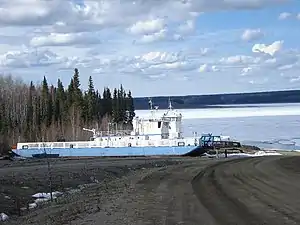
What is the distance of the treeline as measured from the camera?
102062mm

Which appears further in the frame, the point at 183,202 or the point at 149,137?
the point at 149,137

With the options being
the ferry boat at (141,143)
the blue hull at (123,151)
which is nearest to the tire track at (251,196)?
the blue hull at (123,151)

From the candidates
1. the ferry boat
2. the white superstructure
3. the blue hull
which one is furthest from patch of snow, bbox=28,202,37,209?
the white superstructure

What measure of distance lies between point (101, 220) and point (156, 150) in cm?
5379

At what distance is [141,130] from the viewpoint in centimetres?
7275

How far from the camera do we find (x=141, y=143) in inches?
2744

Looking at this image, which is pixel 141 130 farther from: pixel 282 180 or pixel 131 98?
pixel 131 98

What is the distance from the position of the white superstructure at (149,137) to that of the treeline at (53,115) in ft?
84.3

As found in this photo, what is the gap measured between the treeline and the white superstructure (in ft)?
84.3

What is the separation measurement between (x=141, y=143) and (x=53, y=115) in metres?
42.3

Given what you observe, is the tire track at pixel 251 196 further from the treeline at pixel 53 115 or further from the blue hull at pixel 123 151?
the treeline at pixel 53 115

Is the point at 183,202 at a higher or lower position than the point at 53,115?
lower

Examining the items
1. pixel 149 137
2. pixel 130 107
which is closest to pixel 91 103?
pixel 130 107

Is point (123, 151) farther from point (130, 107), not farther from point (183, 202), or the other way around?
point (130, 107)
